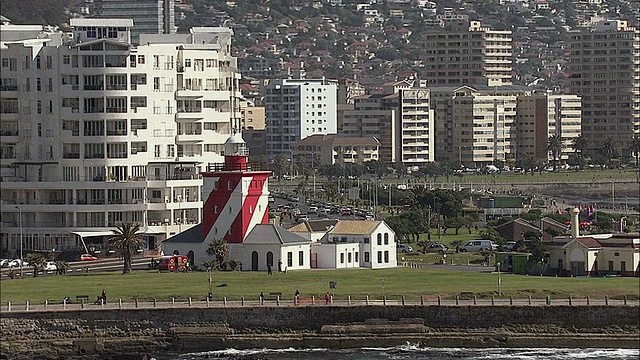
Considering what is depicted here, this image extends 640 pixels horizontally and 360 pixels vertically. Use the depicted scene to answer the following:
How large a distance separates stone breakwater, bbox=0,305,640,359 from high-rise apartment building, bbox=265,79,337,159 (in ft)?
424

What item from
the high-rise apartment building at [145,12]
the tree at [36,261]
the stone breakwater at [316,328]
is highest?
the high-rise apartment building at [145,12]

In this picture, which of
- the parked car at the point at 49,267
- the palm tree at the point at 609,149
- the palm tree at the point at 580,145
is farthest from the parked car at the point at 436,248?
the palm tree at the point at 580,145

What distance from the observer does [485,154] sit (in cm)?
18512

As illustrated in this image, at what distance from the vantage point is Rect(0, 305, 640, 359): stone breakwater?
211ft

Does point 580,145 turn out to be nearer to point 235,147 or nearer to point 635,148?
point 635,148

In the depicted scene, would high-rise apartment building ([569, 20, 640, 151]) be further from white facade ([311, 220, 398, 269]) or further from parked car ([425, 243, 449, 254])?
white facade ([311, 220, 398, 269])

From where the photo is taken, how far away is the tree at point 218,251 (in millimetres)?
77562

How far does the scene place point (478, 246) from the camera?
8806 centimetres

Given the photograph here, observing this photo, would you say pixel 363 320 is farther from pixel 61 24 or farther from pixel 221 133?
pixel 61 24

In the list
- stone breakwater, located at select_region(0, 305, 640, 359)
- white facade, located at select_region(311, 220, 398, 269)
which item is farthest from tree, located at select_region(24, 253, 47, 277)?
stone breakwater, located at select_region(0, 305, 640, 359)

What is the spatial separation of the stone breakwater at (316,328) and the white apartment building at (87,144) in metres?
21.8

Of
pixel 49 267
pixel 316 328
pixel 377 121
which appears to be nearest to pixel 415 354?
pixel 316 328

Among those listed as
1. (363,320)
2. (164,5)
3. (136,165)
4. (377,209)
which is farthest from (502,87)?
(363,320)

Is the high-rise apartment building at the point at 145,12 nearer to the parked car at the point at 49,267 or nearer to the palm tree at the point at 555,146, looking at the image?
the palm tree at the point at 555,146
